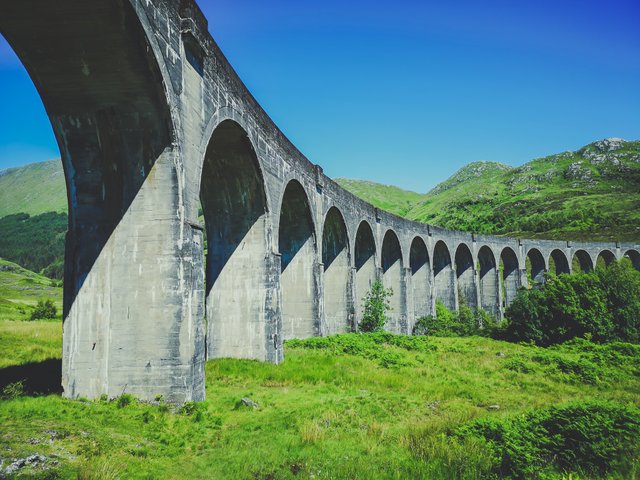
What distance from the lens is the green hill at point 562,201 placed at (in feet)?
235

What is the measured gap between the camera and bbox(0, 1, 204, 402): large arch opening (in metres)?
8.19

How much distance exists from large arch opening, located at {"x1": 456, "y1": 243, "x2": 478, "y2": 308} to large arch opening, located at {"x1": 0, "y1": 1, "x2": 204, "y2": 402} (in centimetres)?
3504

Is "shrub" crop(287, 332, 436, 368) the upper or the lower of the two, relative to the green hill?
lower

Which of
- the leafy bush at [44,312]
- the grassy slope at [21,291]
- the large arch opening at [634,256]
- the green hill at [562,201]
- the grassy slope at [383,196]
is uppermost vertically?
the grassy slope at [383,196]

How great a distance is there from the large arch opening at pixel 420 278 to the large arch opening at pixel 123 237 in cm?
2733


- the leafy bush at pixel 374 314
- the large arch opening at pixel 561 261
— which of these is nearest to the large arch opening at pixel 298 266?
the leafy bush at pixel 374 314

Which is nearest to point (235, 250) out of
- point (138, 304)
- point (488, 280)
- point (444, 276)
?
point (138, 304)

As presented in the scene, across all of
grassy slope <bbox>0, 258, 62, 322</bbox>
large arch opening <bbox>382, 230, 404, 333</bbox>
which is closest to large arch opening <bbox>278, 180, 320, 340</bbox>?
large arch opening <bbox>382, 230, 404, 333</bbox>

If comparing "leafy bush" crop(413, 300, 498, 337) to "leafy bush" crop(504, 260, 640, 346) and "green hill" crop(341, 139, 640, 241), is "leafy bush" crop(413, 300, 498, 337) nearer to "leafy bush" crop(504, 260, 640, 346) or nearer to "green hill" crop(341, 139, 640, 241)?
"leafy bush" crop(504, 260, 640, 346)

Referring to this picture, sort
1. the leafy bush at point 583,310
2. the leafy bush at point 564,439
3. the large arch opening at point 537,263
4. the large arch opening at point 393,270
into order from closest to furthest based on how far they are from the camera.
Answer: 1. the leafy bush at point 564,439
2. the leafy bush at point 583,310
3. the large arch opening at point 393,270
4. the large arch opening at point 537,263

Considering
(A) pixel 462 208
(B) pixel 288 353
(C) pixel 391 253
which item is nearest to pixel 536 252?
(C) pixel 391 253

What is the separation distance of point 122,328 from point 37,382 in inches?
99.2

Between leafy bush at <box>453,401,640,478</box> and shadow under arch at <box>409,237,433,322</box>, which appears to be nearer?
leafy bush at <box>453,401,640,478</box>

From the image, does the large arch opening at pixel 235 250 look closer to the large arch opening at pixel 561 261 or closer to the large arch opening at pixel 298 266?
the large arch opening at pixel 298 266
